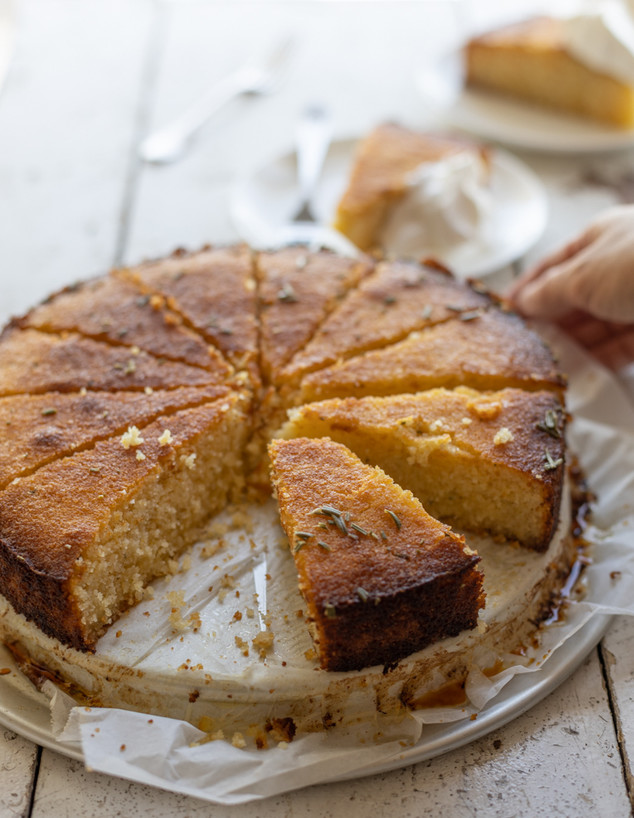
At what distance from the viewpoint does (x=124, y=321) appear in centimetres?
352

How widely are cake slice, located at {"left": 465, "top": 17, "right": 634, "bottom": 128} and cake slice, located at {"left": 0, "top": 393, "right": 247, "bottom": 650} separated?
12.1 ft

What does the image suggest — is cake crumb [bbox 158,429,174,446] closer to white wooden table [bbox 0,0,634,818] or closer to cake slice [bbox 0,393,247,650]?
cake slice [bbox 0,393,247,650]

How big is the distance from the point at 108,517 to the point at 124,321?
3.38 feet

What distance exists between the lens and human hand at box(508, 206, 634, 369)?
3.62m

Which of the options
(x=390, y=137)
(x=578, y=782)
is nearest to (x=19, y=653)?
(x=578, y=782)

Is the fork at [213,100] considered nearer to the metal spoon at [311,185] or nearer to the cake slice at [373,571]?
the metal spoon at [311,185]

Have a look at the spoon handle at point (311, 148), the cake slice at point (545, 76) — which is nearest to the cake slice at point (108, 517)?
the spoon handle at point (311, 148)

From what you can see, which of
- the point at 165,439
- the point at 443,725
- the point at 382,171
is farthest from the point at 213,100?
the point at 443,725

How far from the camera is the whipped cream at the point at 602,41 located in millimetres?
5387

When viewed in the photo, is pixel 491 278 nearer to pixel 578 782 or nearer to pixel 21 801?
pixel 578 782

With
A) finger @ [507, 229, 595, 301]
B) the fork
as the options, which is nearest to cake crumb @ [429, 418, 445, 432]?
finger @ [507, 229, 595, 301]

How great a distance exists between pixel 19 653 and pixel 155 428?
0.88 metres

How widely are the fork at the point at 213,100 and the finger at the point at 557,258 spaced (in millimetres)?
2535

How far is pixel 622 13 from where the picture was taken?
20.0 ft
